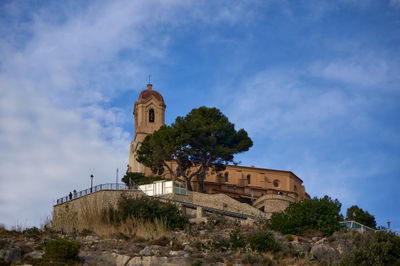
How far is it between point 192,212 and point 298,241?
1175cm

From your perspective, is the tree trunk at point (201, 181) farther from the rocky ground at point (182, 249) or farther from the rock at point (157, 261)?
the rock at point (157, 261)

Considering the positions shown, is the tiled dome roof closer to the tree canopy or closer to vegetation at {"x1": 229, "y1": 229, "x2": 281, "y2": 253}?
the tree canopy

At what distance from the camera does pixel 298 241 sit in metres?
40.2

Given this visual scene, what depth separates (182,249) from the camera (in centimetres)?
3597

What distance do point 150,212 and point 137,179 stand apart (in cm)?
1590

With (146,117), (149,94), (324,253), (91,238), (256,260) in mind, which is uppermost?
(149,94)

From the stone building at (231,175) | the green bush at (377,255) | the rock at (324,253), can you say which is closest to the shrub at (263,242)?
the rock at (324,253)

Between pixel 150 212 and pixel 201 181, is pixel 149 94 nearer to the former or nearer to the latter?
pixel 201 181

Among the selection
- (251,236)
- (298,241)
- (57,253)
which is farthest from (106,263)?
(298,241)

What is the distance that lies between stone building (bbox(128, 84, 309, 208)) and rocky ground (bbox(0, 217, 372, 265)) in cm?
2481

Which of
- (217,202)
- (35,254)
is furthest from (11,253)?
(217,202)

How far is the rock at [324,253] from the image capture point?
36562 mm

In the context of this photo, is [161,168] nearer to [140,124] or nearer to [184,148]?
[184,148]

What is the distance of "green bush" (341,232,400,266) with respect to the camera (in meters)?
32.5
